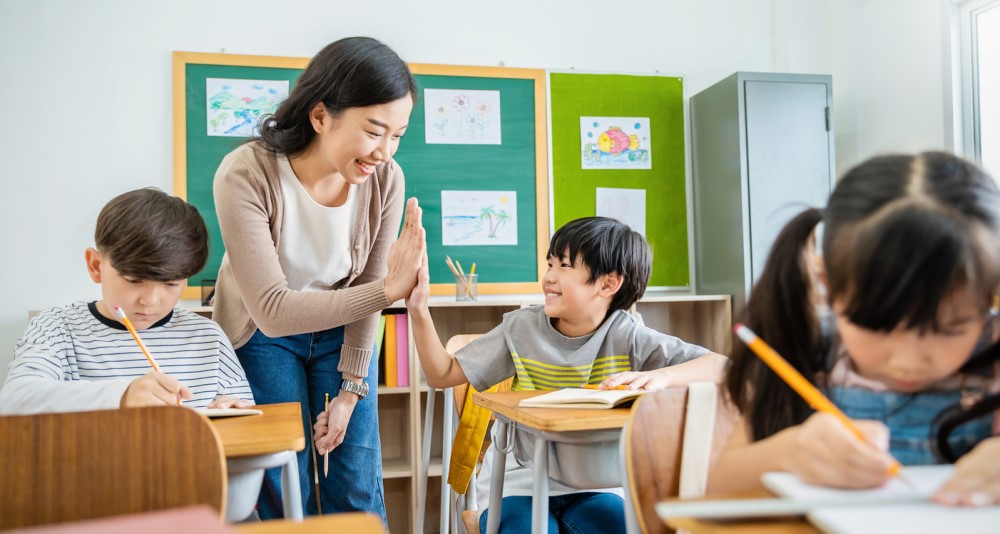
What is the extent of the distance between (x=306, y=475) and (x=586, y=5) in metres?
2.74

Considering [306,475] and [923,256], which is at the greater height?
[923,256]

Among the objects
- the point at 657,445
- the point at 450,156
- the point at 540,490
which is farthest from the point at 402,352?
the point at 657,445

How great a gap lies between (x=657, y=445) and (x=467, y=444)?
117 cm

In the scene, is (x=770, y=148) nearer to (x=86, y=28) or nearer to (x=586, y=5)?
(x=586, y=5)

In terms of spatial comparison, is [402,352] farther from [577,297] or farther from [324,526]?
[324,526]

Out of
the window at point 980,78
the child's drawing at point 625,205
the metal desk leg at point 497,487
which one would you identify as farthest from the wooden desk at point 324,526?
the window at point 980,78

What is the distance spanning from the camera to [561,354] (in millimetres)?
1892

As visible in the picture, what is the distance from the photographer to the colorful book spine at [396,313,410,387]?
3068 mm

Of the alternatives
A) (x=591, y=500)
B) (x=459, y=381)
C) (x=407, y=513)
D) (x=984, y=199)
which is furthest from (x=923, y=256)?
(x=407, y=513)

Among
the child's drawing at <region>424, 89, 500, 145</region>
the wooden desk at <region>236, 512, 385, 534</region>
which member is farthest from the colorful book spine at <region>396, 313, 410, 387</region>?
the wooden desk at <region>236, 512, 385, 534</region>

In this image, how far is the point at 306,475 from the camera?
1704mm

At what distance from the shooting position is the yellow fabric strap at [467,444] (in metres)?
2.01

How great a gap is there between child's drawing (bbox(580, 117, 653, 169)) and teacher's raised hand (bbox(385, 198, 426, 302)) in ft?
6.80

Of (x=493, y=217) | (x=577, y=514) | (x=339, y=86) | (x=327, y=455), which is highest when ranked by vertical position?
(x=339, y=86)
